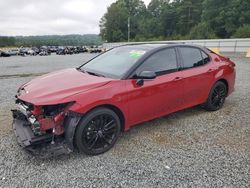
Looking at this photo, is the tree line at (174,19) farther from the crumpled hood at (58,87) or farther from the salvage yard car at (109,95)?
the crumpled hood at (58,87)

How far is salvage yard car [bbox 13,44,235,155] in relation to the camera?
3082 mm

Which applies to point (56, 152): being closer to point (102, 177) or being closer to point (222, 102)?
point (102, 177)

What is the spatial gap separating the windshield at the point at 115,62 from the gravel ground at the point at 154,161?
113 cm

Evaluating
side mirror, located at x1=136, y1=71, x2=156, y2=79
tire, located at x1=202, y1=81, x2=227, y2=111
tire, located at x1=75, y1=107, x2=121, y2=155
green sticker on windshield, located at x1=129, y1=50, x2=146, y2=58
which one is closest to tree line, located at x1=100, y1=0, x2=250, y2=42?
tire, located at x1=202, y1=81, x2=227, y2=111

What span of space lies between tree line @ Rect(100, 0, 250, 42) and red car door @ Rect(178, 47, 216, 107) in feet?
152

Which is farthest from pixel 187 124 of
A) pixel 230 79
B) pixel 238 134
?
pixel 230 79

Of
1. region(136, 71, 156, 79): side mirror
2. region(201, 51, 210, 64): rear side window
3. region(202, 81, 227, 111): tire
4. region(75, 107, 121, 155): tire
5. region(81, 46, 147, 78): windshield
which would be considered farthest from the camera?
region(202, 81, 227, 111): tire

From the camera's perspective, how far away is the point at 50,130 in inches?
123

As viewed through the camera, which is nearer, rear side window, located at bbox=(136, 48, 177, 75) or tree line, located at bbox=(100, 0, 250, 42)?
rear side window, located at bbox=(136, 48, 177, 75)

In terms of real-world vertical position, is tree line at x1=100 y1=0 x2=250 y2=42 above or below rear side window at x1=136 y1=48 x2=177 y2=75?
above

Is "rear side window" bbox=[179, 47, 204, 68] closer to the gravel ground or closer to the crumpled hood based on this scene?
the gravel ground

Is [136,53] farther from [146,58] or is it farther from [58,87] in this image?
[58,87]

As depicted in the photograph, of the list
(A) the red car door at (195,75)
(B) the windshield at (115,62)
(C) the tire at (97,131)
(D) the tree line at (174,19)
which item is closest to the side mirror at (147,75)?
(B) the windshield at (115,62)

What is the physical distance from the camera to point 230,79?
5340mm
